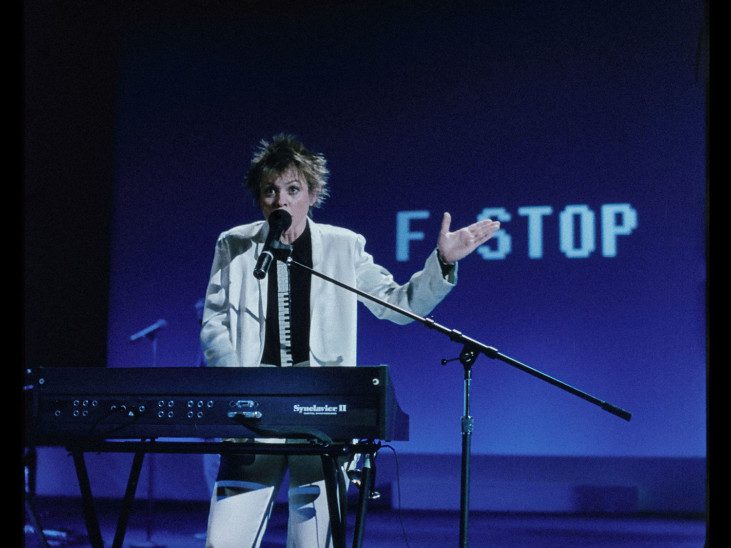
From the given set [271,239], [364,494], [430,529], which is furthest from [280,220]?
[430,529]

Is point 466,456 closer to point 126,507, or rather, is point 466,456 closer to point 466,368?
point 466,368

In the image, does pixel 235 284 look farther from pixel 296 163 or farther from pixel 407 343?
pixel 407 343

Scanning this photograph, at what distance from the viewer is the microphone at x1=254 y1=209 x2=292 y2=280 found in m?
2.02

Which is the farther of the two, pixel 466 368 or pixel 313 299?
pixel 313 299

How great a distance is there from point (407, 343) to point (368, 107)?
71.0 inches

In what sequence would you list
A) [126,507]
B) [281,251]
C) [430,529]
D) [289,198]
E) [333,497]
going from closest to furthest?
[333,497] → [281,251] → [126,507] → [289,198] → [430,529]

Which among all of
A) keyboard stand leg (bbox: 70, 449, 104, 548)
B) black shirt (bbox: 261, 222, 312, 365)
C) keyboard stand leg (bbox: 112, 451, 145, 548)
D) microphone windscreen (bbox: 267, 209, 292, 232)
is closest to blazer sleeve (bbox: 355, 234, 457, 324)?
black shirt (bbox: 261, 222, 312, 365)

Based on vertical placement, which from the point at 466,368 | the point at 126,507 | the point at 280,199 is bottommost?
the point at 126,507

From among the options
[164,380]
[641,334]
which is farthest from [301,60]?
[164,380]

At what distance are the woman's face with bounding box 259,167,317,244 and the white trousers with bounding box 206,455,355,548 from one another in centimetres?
69

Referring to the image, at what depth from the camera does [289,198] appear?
251 cm

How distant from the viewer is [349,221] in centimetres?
621

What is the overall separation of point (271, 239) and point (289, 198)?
1.36ft

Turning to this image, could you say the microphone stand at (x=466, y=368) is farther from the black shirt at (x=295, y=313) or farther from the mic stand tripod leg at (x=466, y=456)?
the black shirt at (x=295, y=313)
